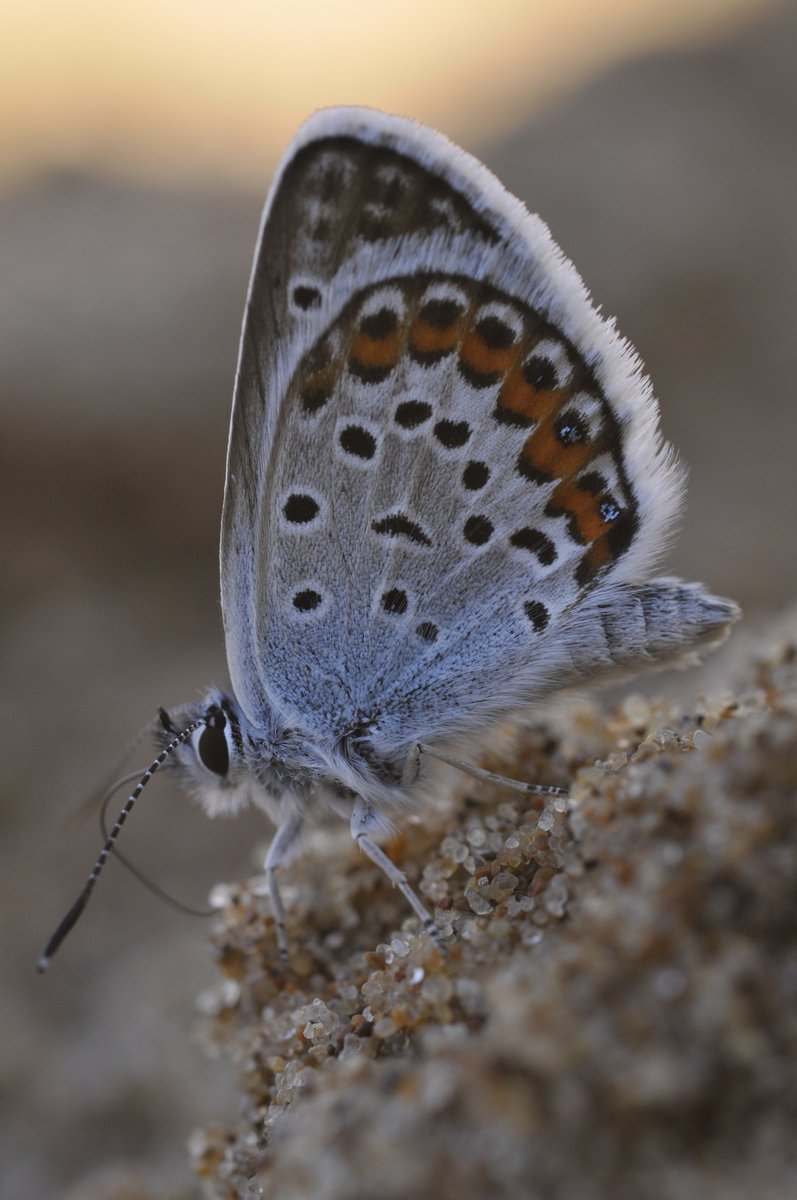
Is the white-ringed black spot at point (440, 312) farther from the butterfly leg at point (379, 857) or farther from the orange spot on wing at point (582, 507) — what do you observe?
the butterfly leg at point (379, 857)

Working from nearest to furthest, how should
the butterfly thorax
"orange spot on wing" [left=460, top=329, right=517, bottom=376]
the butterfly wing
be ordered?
the butterfly wing → "orange spot on wing" [left=460, top=329, right=517, bottom=376] → the butterfly thorax

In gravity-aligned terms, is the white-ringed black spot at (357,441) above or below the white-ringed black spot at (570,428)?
above

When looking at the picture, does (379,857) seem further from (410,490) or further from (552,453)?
(552,453)

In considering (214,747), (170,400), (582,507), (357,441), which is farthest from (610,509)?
(170,400)

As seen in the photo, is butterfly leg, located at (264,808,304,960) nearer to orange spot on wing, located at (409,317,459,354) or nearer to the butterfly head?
the butterfly head

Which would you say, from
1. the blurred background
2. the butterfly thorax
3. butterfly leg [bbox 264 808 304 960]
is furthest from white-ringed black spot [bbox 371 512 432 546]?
the blurred background

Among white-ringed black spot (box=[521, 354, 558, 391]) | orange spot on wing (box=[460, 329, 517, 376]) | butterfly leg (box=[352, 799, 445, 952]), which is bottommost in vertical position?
butterfly leg (box=[352, 799, 445, 952])

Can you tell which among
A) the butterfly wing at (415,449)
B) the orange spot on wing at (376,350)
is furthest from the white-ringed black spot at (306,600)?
the orange spot on wing at (376,350)

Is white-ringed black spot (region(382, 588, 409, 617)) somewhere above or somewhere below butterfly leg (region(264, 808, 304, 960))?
above
